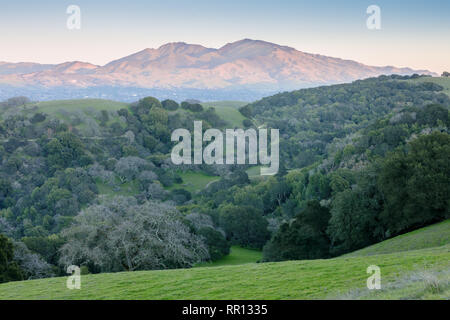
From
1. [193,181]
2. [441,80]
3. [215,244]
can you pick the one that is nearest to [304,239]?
[215,244]

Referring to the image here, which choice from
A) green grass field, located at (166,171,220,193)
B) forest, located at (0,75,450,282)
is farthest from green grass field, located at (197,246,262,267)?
green grass field, located at (166,171,220,193)

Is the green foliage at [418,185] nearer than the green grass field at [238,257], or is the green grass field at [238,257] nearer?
the green foliage at [418,185]

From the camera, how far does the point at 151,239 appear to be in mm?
20016

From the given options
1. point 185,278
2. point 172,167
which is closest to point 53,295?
point 185,278

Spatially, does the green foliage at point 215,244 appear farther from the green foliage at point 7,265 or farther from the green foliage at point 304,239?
the green foliage at point 7,265

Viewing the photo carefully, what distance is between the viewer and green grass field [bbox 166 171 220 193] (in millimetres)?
76344

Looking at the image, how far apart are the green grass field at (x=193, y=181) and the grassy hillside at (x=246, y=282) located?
2394 inches

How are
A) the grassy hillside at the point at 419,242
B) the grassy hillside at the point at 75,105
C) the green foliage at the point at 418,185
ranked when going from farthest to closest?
the grassy hillside at the point at 75,105, the green foliage at the point at 418,185, the grassy hillside at the point at 419,242

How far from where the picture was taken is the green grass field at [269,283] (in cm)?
932

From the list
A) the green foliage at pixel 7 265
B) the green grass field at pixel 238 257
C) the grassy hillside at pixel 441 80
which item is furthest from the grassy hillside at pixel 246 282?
the grassy hillside at pixel 441 80

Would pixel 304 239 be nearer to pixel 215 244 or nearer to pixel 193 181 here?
pixel 215 244

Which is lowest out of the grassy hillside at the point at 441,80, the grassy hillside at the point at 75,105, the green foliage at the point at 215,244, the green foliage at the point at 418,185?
the green foliage at the point at 215,244

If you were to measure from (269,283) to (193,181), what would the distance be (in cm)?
6903

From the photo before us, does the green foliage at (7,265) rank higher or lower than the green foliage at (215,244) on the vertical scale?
higher
